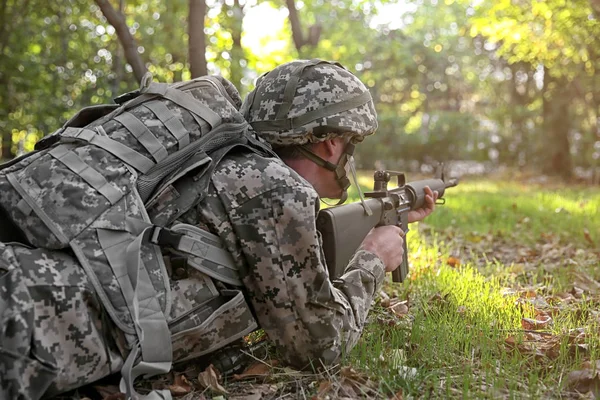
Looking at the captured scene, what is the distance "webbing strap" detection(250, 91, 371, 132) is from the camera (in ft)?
8.53

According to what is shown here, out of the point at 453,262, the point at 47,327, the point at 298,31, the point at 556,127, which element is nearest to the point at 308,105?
the point at 47,327

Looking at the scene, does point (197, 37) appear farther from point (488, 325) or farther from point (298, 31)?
point (298, 31)

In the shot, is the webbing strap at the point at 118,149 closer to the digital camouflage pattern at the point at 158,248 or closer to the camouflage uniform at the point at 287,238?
the digital camouflage pattern at the point at 158,248

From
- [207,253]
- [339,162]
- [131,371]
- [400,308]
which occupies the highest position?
[339,162]

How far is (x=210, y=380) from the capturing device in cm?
245

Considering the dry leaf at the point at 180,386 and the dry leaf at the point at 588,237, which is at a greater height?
the dry leaf at the point at 180,386

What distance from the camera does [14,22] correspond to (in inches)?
397

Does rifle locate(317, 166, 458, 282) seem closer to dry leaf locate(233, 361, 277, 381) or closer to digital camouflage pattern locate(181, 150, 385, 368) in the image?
digital camouflage pattern locate(181, 150, 385, 368)

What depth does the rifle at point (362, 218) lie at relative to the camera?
2689 mm

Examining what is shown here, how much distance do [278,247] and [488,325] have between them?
4.17 feet

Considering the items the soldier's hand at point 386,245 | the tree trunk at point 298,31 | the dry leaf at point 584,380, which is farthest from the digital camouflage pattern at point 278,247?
the tree trunk at point 298,31

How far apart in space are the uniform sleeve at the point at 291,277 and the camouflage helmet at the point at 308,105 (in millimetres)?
399

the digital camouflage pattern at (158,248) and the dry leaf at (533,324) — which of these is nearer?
the digital camouflage pattern at (158,248)

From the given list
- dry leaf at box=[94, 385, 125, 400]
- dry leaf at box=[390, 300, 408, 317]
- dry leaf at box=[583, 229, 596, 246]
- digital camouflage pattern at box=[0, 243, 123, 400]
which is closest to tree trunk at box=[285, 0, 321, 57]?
dry leaf at box=[583, 229, 596, 246]
